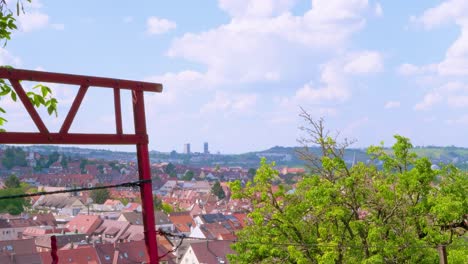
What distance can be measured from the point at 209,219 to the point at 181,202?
43.6 meters

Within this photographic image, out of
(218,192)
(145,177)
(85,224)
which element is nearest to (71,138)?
(145,177)

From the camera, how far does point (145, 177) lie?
459cm

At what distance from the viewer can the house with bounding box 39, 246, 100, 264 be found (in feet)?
173

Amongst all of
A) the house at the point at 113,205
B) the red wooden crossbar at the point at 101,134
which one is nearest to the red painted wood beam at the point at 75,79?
the red wooden crossbar at the point at 101,134

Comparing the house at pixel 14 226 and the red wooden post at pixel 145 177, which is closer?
the red wooden post at pixel 145 177

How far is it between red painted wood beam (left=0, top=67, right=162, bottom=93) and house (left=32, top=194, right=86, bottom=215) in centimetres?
12205

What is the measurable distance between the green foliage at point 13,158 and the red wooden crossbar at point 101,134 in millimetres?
177802

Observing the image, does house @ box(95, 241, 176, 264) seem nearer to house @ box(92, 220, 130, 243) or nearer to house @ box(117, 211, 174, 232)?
house @ box(92, 220, 130, 243)

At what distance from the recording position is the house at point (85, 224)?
85.5 m

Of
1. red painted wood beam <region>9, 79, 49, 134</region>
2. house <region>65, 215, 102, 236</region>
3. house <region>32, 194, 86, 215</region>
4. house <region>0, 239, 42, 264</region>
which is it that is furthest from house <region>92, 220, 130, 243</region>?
red painted wood beam <region>9, 79, 49, 134</region>

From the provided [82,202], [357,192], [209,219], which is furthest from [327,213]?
[82,202]

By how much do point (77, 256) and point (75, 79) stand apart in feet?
175

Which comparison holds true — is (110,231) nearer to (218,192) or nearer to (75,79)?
(218,192)

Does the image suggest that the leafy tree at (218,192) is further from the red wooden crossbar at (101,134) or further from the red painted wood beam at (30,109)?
the red painted wood beam at (30,109)
